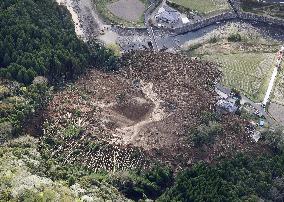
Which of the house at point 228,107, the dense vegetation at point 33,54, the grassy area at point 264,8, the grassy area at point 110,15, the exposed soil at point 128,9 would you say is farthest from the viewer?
the grassy area at point 264,8

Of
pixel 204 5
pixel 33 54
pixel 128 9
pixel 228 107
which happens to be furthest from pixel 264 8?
pixel 33 54

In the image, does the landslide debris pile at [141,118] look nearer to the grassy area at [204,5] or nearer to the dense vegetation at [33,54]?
the dense vegetation at [33,54]

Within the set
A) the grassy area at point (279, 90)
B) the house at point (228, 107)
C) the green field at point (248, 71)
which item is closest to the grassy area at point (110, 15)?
the green field at point (248, 71)

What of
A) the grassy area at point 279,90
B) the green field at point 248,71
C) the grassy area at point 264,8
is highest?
the grassy area at point 264,8

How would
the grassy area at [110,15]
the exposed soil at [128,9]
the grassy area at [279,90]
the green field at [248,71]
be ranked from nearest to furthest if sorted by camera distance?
the grassy area at [279,90]
the green field at [248,71]
the grassy area at [110,15]
the exposed soil at [128,9]

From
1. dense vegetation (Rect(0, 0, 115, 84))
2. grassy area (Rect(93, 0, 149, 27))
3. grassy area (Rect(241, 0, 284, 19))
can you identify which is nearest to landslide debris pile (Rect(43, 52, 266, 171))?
dense vegetation (Rect(0, 0, 115, 84))

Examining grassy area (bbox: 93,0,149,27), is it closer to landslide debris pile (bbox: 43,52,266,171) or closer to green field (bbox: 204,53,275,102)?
landslide debris pile (bbox: 43,52,266,171)

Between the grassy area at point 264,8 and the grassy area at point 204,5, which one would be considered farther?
the grassy area at point 204,5
